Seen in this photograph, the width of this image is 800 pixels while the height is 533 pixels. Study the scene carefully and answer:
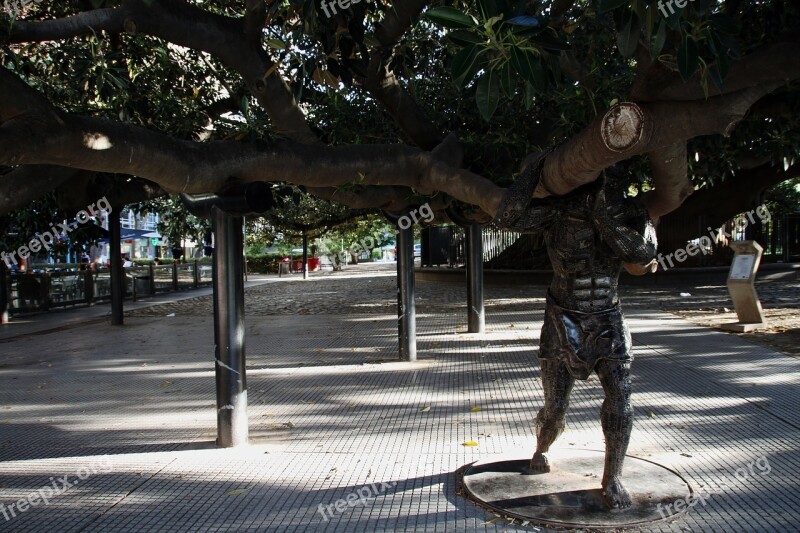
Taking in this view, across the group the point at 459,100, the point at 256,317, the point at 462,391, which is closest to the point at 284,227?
the point at 256,317

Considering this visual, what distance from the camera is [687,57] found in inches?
108

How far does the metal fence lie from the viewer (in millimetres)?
16844

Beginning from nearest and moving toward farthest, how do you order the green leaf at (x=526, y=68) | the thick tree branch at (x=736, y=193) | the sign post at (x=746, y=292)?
the green leaf at (x=526, y=68), the sign post at (x=746, y=292), the thick tree branch at (x=736, y=193)

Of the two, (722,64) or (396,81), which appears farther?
(396,81)

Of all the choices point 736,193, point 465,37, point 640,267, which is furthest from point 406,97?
point 736,193

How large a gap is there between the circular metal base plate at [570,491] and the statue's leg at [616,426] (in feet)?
0.28

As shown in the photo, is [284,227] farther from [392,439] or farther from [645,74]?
[645,74]

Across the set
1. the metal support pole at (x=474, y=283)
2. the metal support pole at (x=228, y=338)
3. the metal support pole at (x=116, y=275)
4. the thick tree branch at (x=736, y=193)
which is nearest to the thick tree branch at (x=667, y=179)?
the metal support pole at (x=228, y=338)

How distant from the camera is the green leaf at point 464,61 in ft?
8.69

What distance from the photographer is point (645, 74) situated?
133 inches

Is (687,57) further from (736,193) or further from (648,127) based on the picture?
(736,193)

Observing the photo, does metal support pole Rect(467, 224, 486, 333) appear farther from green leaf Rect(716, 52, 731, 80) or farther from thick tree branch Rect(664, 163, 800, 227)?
thick tree branch Rect(664, 163, 800, 227)

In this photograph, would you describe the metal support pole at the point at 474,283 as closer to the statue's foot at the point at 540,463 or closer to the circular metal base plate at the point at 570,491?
the circular metal base plate at the point at 570,491

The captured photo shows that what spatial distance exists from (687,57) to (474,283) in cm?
881
